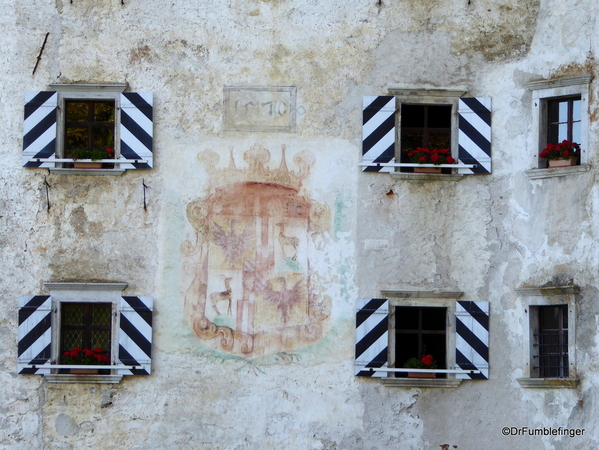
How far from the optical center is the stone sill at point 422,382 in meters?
19.0

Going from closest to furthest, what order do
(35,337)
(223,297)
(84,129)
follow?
(35,337) < (223,297) < (84,129)

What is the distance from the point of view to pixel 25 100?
19.5 m

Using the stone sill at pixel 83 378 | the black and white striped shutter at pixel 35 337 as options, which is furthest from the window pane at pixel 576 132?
the black and white striped shutter at pixel 35 337

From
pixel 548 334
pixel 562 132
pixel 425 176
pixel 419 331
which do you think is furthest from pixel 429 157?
pixel 548 334

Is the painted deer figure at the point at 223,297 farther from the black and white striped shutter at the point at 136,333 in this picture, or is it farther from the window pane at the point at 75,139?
the window pane at the point at 75,139

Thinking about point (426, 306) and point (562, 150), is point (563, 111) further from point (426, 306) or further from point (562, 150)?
point (426, 306)

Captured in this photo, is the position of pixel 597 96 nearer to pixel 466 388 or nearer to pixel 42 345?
pixel 466 388

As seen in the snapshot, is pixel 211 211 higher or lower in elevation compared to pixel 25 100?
lower

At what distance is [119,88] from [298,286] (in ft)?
11.7

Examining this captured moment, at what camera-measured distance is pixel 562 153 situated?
1895 cm

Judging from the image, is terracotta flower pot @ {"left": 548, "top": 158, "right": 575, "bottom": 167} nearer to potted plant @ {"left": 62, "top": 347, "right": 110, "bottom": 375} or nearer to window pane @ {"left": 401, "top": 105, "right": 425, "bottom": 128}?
window pane @ {"left": 401, "top": 105, "right": 425, "bottom": 128}

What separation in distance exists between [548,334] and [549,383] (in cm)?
72

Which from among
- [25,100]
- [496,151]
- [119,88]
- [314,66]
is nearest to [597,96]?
[496,151]

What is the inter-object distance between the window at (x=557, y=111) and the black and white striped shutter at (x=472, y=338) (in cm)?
193
